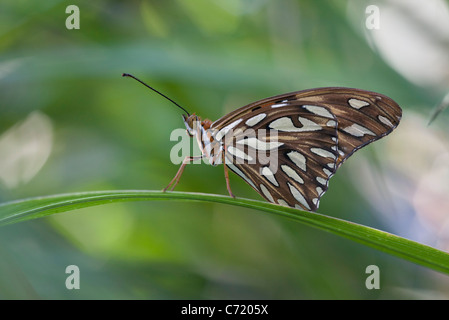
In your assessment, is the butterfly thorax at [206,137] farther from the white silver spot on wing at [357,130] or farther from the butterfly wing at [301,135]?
the white silver spot on wing at [357,130]

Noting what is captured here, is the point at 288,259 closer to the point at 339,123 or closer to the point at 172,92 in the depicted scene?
the point at 339,123

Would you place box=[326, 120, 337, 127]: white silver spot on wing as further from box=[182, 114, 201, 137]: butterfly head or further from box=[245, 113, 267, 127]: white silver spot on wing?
box=[182, 114, 201, 137]: butterfly head

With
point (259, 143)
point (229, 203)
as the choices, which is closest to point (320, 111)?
point (259, 143)

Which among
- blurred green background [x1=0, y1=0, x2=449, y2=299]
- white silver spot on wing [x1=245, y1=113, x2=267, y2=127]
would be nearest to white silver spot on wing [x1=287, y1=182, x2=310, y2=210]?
white silver spot on wing [x1=245, y1=113, x2=267, y2=127]

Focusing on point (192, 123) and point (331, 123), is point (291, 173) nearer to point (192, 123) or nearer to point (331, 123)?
point (331, 123)
